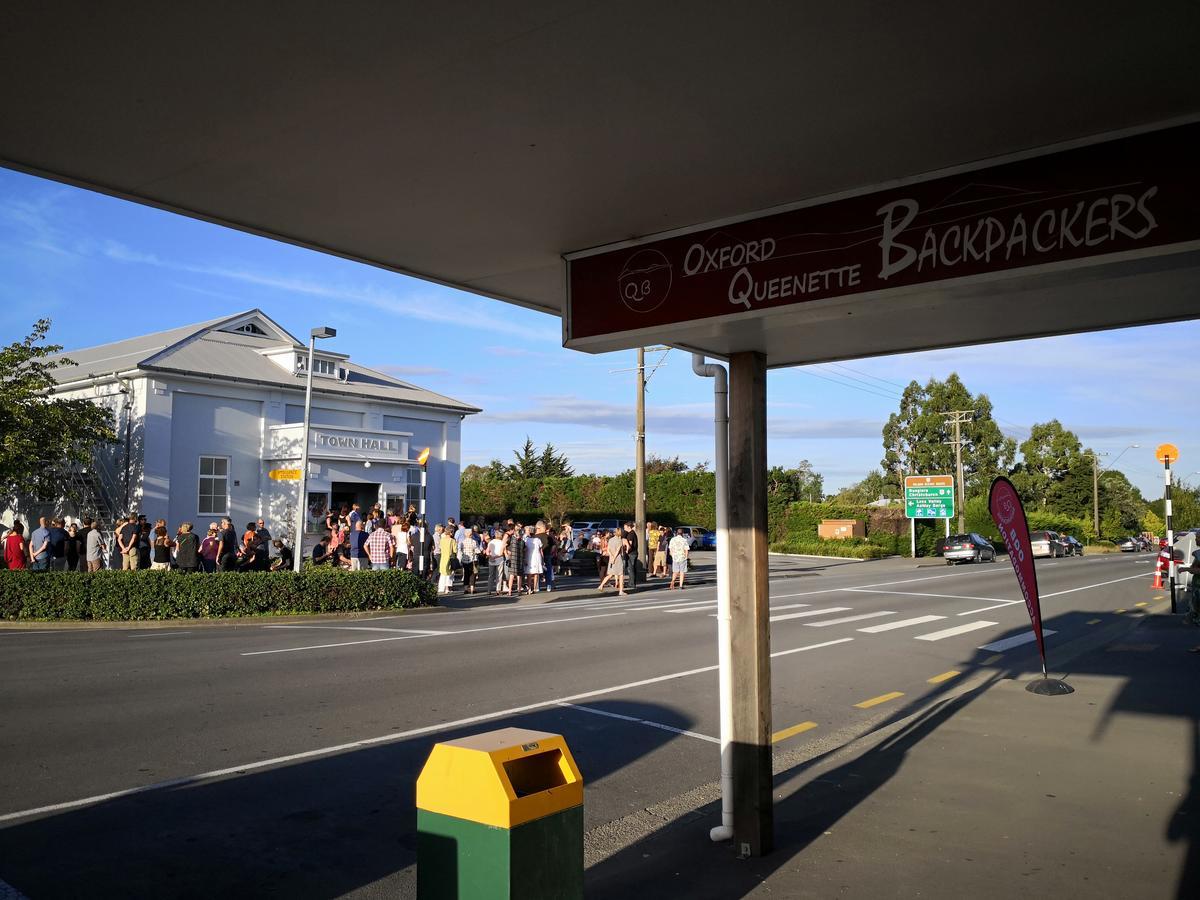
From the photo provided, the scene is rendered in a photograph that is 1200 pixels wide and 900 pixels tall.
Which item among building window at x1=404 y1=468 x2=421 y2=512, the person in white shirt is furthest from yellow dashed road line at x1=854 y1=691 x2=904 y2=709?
building window at x1=404 y1=468 x2=421 y2=512

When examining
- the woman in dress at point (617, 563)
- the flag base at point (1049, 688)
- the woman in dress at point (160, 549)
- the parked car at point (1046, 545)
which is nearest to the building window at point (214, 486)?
the woman in dress at point (160, 549)

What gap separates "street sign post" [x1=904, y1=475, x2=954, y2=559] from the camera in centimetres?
4741

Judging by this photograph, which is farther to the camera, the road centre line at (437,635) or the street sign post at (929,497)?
the street sign post at (929,497)

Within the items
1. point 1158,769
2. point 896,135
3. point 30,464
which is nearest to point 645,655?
point 1158,769

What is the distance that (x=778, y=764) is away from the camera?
734 cm

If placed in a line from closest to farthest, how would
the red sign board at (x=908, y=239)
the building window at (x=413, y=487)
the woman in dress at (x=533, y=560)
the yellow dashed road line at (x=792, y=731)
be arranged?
the red sign board at (x=908, y=239) → the yellow dashed road line at (x=792, y=731) → the woman in dress at (x=533, y=560) → the building window at (x=413, y=487)

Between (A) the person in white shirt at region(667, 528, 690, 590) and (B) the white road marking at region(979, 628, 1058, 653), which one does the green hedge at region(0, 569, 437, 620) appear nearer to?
(A) the person in white shirt at region(667, 528, 690, 590)

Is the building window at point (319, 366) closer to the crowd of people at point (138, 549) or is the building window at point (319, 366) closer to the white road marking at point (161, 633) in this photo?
the crowd of people at point (138, 549)

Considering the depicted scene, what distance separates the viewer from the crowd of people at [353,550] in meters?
20.0

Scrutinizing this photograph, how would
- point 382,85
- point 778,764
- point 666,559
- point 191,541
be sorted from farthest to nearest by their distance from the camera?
point 666,559 < point 191,541 < point 778,764 < point 382,85

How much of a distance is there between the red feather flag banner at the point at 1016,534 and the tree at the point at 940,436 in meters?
51.3

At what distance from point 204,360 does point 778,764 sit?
26553mm

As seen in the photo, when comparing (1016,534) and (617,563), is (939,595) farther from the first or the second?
(1016,534)

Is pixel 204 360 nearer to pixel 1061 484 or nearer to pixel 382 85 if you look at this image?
pixel 382 85
